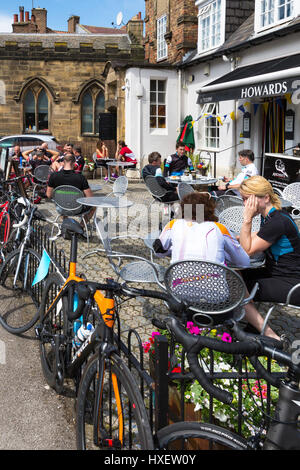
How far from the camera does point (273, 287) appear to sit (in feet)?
14.2

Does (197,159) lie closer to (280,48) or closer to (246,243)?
(280,48)

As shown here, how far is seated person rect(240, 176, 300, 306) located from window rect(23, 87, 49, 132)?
25.3 m

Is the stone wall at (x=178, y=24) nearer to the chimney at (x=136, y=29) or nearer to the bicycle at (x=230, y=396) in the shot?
the chimney at (x=136, y=29)

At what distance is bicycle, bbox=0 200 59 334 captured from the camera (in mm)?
5109

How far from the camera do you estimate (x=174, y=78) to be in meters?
19.7

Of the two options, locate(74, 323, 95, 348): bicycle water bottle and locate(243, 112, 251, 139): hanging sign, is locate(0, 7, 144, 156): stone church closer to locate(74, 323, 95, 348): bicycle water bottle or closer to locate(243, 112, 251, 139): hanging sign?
locate(243, 112, 251, 139): hanging sign

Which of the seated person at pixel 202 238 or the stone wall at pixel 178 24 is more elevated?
the stone wall at pixel 178 24

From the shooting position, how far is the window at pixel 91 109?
27.9 m

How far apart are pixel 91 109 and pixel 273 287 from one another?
25.2m

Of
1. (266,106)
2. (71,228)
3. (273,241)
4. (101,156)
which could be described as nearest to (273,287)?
(273,241)

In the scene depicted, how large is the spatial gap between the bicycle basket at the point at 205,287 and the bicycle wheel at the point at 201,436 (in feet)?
4.52

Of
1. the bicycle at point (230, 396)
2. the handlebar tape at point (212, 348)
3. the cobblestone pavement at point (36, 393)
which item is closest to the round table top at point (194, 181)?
the cobblestone pavement at point (36, 393)

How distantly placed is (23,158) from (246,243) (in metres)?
12.8
